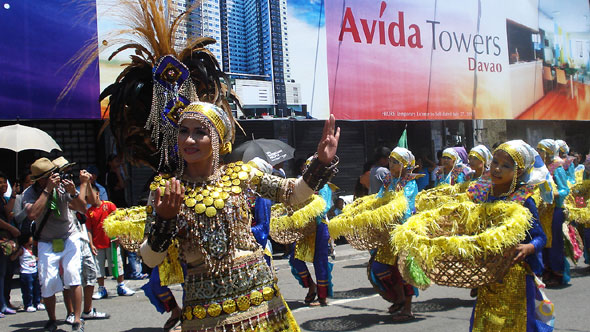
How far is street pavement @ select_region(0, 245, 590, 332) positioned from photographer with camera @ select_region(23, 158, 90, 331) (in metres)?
0.77

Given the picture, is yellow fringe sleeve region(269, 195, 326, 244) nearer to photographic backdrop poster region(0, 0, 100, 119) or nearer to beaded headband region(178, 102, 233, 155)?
beaded headband region(178, 102, 233, 155)

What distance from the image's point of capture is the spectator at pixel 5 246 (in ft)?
23.6

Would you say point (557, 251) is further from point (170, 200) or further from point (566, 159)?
point (170, 200)

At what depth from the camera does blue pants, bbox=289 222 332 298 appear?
7105mm

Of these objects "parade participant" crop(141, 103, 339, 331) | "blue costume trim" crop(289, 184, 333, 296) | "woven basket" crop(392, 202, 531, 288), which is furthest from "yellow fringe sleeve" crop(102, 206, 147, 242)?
"woven basket" crop(392, 202, 531, 288)

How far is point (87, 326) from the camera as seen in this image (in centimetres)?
669

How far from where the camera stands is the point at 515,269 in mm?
3920

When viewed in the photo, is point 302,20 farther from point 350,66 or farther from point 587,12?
point 587,12

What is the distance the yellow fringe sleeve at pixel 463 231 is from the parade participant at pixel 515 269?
163 mm

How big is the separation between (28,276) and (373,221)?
190 inches

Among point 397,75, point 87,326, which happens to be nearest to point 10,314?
point 87,326

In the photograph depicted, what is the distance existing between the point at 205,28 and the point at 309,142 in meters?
9.89

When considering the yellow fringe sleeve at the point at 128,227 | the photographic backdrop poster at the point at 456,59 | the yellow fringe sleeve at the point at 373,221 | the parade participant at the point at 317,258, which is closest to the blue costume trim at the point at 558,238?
the yellow fringe sleeve at the point at 373,221

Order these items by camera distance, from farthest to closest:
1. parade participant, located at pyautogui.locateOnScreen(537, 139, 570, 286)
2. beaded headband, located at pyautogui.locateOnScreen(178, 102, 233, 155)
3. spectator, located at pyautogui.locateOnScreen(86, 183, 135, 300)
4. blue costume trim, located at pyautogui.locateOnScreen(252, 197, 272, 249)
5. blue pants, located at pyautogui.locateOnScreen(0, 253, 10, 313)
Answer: spectator, located at pyautogui.locateOnScreen(86, 183, 135, 300) → parade participant, located at pyautogui.locateOnScreen(537, 139, 570, 286) → blue pants, located at pyautogui.locateOnScreen(0, 253, 10, 313) → blue costume trim, located at pyautogui.locateOnScreen(252, 197, 272, 249) → beaded headband, located at pyautogui.locateOnScreen(178, 102, 233, 155)
